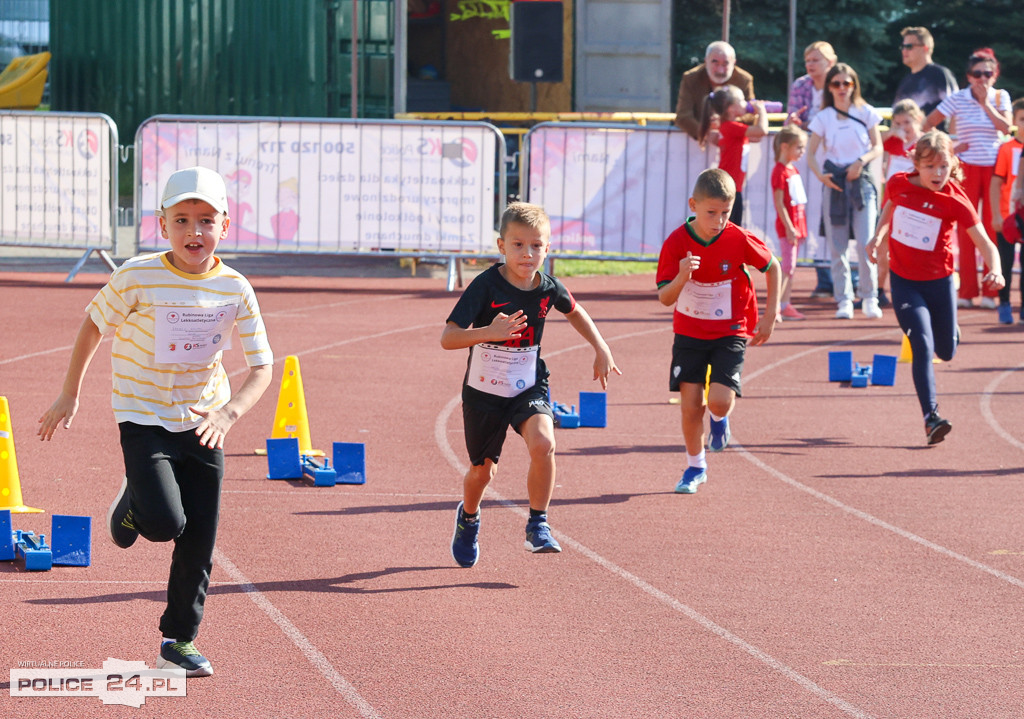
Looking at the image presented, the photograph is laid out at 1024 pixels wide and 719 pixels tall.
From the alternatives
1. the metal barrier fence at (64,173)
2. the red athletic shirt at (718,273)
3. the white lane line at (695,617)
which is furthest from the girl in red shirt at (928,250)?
the metal barrier fence at (64,173)

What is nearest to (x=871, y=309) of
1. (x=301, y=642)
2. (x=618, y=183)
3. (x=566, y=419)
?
(x=618, y=183)

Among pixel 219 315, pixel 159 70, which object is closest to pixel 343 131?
pixel 159 70

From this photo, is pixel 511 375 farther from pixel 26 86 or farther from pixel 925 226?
pixel 26 86

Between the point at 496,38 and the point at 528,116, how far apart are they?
952 centimetres

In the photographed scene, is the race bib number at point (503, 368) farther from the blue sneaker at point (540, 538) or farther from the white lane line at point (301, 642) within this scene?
the white lane line at point (301, 642)

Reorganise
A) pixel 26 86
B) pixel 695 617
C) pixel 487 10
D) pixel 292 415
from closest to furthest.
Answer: pixel 695 617 → pixel 292 415 → pixel 26 86 → pixel 487 10

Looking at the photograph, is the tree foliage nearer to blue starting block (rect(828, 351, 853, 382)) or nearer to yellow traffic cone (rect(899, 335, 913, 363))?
yellow traffic cone (rect(899, 335, 913, 363))

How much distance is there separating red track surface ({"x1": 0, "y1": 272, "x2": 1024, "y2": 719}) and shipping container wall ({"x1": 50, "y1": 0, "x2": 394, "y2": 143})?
47.1 feet

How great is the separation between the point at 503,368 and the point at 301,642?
1594 mm

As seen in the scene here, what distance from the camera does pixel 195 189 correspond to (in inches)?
191

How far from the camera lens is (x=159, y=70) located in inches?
1012

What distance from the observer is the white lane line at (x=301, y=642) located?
A: 4.92m

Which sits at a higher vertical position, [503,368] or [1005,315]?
[503,368]

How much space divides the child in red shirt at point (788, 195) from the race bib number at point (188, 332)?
1000 cm
